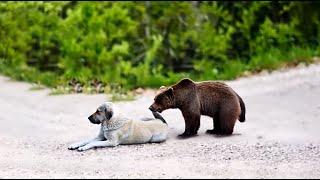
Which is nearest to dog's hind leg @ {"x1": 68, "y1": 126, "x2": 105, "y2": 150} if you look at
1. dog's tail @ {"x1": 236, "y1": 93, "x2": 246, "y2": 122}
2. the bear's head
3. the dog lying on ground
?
the dog lying on ground

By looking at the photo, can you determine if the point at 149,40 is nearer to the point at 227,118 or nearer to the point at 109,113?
the point at 227,118

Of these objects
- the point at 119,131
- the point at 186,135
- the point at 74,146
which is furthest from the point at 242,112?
the point at 74,146

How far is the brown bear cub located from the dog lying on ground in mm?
354

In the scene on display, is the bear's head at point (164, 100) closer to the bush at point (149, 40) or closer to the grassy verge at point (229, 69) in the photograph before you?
the grassy verge at point (229, 69)

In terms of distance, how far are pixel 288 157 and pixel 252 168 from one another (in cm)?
61

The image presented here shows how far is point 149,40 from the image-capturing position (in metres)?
14.9

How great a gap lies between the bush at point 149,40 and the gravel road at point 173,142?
1500mm

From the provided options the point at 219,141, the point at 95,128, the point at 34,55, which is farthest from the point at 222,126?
the point at 34,55

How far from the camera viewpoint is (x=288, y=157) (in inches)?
297

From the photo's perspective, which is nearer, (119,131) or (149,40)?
(119,131)

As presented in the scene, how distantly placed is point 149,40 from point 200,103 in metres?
6.65

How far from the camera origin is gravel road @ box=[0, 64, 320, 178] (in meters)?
7.09

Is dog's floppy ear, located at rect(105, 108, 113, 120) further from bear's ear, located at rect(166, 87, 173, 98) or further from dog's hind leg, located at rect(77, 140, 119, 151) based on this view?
bear's ear, located at rect(166, 87, 173, 98)

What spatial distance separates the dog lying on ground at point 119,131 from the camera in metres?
8.12
